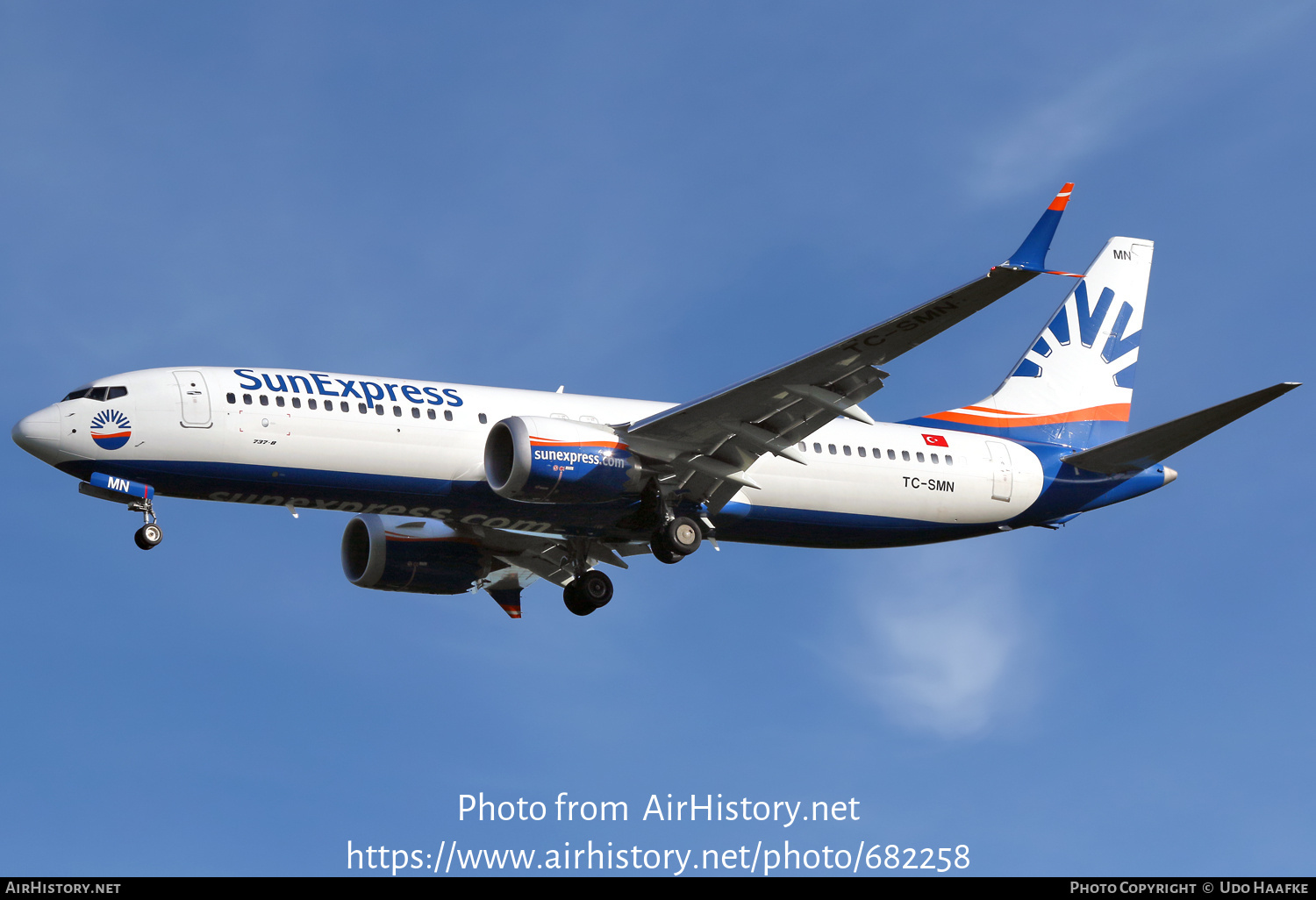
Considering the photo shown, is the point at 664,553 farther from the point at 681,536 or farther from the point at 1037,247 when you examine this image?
the point at 1037,247

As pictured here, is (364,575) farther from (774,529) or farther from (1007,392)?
(1007,392)

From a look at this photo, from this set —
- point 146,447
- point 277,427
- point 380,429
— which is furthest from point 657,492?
point 146,447

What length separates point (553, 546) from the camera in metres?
38.3

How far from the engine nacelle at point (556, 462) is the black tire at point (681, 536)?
56.7 inches

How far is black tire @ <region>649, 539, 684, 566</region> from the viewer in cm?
3408

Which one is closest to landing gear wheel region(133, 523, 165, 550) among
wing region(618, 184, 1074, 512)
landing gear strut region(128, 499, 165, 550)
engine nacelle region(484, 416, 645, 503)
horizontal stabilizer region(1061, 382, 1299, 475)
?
landing gear strut region(128, 499, 165, 550)

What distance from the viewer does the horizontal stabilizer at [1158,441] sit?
3300cm

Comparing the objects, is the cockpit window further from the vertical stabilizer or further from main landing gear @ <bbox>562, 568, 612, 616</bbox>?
the vertical stabilizer

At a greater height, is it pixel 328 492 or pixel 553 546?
pixel 553 546

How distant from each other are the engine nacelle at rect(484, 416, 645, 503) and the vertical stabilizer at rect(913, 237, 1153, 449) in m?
10.0

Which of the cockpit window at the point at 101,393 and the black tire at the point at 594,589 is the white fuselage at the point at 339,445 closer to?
the cockpit window at the point at 101,393

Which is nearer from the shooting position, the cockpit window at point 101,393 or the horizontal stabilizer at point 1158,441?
the cockpit window at point 101,393

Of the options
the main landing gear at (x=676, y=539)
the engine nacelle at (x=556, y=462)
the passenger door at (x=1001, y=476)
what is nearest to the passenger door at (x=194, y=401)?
the engine nacelle at (x=556, y=462)

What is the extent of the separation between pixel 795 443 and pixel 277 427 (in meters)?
11.3
